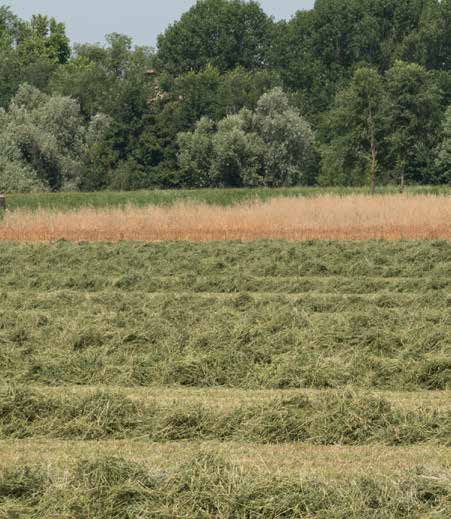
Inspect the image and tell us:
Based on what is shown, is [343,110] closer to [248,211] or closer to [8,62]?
[248,211]

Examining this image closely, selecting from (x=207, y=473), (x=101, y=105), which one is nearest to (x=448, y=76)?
(x=101, y=105)

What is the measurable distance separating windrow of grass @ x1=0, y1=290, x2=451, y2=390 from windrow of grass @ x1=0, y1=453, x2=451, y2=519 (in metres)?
3.73

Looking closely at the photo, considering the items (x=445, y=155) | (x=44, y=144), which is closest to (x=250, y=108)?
(x=445, y=155)

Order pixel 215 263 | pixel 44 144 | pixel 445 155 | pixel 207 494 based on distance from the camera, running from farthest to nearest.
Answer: pixel 445 155 → pixel 44 144 → pixel 215 263 → pixel 207 494

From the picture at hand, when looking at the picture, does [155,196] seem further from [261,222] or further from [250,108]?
[250,108]

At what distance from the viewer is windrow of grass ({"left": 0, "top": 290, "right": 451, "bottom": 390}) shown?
11734 millimetres

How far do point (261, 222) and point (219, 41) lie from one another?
2520 inches

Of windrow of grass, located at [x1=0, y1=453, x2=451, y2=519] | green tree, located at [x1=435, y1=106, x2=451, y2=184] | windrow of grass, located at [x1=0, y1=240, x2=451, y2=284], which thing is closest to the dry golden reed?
windrow of grass, located at [x1=0, y1=240, x2=451, y2=284]

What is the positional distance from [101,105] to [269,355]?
5792 cm

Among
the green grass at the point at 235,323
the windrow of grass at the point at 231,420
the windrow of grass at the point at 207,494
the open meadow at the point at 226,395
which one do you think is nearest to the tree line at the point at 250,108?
the green grass at the point at 235,323

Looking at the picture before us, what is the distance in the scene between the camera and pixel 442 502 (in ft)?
24.2

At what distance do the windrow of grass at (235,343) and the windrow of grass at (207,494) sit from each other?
12.2 ft

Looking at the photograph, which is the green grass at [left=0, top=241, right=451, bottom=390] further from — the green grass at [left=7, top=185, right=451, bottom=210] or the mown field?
the green grass at [left=7, top=185, right=451, bottom=210]

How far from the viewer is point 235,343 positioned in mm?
12898
